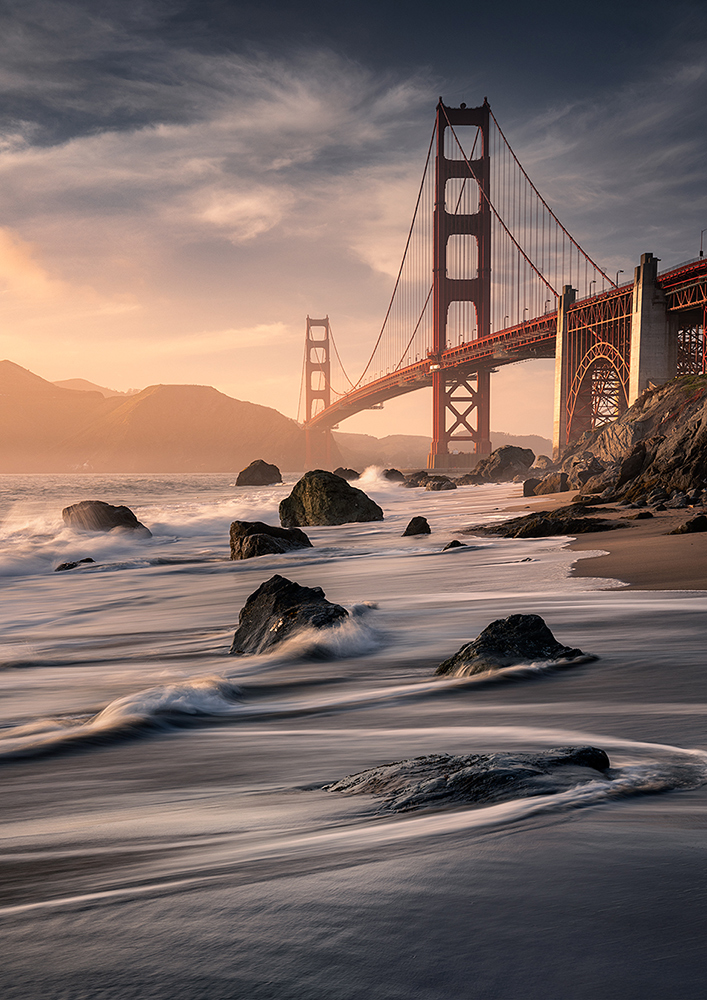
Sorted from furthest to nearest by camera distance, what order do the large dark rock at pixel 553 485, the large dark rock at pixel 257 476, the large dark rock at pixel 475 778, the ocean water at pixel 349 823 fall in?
the large dark rock at pixel 257 476 → the large dark rock at pixel 553 485 → the large dark rock at pixel 475 778 → the ocean water at pixel 349 823

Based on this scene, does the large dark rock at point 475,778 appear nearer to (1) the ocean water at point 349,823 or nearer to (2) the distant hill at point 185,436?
(1) the ocean water at point 349,823

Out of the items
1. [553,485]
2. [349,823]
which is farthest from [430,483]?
[349,823]

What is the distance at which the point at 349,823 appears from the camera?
187cm

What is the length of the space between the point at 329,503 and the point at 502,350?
120ft

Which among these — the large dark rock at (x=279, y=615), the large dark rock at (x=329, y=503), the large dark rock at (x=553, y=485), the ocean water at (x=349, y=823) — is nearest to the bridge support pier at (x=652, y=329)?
the large dark rock at (x=553, y=485)

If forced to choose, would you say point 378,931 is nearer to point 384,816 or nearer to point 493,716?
point 384,816

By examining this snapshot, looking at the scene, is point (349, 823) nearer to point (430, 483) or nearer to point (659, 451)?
point (659, 451)

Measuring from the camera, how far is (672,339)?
3422cm

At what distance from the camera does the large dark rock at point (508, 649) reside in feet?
12.7

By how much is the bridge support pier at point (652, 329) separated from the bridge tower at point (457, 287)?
79.5 feet

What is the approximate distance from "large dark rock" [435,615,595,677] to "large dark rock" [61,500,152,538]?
14495 mm

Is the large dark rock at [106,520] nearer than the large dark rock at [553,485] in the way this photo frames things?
Yes

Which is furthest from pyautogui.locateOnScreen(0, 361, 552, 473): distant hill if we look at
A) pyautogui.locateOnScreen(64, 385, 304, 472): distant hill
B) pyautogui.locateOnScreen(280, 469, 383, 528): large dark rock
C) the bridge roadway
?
pyautogui.locateOnScreen(280, 469, 383, 528): large dark rock

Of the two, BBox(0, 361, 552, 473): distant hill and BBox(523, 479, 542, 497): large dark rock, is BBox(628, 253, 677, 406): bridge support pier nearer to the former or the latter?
BBox(523, 479, 542, 497): large dark rock
